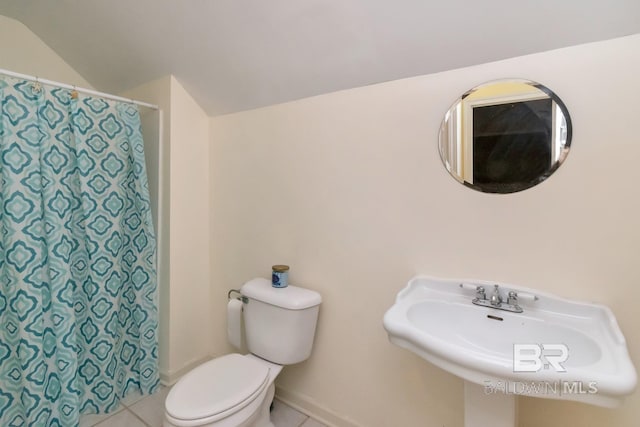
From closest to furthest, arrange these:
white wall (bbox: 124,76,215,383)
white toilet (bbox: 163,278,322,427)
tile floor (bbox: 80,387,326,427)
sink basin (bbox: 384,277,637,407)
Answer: sink basin (bbox: 384,277,637,407) < white toilet (bbox: 163,278,322,427) < tile floor (bbox: 80,387,326,427) < white wall (bbox: 124,76,215,383)

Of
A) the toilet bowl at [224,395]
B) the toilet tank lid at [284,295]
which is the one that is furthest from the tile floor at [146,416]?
the toilet tank lid at [284,295]

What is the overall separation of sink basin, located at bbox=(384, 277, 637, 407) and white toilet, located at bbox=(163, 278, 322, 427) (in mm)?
597

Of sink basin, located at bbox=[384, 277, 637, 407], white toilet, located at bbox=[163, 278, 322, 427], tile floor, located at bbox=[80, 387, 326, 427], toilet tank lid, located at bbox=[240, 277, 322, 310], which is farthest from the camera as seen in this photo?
tile floor, located at bbox=[80, 387, 326, 427]

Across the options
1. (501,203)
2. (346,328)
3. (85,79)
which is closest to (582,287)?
(501,203)

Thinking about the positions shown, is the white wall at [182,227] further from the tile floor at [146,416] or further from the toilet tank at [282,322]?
the toilet tank at [282,322]

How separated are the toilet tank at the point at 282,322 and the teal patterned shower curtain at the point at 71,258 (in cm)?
72

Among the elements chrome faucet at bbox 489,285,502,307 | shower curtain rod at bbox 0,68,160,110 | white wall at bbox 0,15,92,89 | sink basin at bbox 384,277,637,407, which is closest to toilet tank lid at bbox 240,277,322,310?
sink basin at bbox 384,277,637,407

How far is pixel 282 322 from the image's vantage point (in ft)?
4.83

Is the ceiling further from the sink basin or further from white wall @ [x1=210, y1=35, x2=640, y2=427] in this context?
the sink basin

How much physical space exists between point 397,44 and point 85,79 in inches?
87.0

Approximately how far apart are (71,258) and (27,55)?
1411 millimetres

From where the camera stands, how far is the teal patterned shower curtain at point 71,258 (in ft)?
4.36

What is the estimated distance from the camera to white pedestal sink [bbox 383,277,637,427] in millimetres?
697

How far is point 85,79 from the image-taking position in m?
2.12
